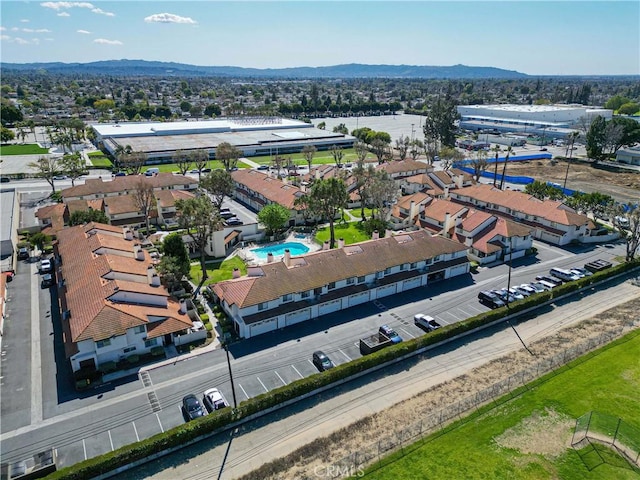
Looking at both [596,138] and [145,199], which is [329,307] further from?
[596,138]

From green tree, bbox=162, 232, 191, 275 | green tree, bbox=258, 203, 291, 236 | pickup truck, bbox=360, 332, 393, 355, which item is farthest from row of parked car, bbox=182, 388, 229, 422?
green tree, bbox=258, 203, 291, 236

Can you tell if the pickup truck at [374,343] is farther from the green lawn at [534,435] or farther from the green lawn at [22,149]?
the green lawn at [22,149]

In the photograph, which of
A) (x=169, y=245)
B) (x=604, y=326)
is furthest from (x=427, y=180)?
(x=169, y=245)

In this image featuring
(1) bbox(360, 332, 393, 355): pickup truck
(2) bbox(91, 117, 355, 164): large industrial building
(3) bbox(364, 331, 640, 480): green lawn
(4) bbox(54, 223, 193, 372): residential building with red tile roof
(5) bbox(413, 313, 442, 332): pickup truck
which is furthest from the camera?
(2) bbox(91, 117, 355, 164): large industrial building

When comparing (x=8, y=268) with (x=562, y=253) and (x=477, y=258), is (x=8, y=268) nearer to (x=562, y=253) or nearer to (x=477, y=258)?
(x=477, y=258)

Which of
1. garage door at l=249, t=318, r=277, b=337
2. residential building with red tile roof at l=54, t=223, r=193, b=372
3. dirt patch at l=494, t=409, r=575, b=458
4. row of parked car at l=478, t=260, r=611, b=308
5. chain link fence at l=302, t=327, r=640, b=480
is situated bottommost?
dirt patch at l=494, t=409, r=575, b=458

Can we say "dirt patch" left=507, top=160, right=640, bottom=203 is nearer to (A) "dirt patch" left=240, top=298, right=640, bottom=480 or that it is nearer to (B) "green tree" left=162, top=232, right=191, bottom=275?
(A) "dirt patch" left=240, top=298, right=640, bottom=480
